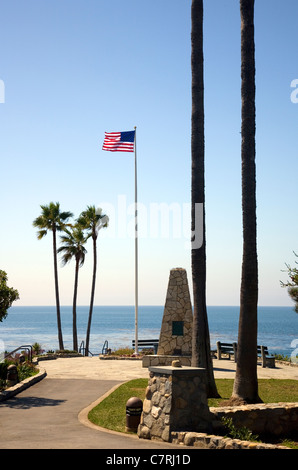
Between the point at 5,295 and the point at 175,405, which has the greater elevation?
the point at 5,295

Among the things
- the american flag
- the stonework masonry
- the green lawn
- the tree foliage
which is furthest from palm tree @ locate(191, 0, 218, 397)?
the american flag

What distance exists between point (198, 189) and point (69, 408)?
27.6 ft

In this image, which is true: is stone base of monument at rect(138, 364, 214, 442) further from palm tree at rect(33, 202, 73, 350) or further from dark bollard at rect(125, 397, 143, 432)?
palm tree at rect(33, 202, 73, 350)

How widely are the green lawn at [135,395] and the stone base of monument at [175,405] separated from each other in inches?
55.2

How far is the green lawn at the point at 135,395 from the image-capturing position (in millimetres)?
14086

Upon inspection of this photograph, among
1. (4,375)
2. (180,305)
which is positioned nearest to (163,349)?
(180,305)

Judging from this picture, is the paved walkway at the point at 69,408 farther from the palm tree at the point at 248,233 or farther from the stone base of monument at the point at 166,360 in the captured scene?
the palm tree at the point at 248,233

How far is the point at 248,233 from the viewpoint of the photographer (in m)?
16.6

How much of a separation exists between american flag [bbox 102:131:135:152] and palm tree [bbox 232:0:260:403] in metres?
16.5

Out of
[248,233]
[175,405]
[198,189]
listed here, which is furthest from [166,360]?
[175,405]

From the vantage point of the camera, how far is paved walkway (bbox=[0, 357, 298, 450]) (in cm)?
1107

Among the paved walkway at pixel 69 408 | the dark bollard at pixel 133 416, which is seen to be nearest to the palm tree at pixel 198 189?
the paved walkway at pixel 69 408

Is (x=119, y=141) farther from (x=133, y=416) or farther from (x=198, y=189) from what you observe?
(x=133, y=416)
